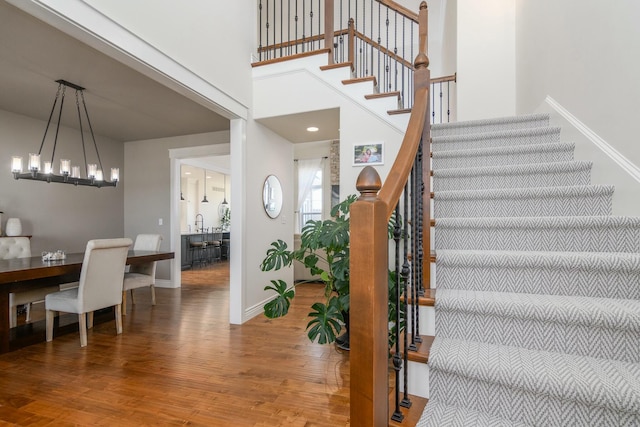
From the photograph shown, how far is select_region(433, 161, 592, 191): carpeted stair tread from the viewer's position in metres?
1.83

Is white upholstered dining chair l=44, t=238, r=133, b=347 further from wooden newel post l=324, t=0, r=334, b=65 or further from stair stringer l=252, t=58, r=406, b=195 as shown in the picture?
wooden newel post l=324, t=0, r=334, b=65

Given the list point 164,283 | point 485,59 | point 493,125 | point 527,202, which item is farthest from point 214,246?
point 527,202

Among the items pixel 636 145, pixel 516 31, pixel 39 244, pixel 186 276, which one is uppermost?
pixel 516 31

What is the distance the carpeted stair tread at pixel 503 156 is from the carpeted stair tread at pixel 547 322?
1160mm

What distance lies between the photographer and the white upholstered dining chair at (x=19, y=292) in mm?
2980

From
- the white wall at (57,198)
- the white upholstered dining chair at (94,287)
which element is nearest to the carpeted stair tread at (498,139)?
the white upholstered dining chair at (94,287)

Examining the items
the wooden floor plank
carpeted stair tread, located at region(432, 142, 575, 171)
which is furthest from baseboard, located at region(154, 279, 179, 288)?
carpeted stair tread, located at region(432, 142, 575, 171)

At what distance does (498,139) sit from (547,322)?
5.41ft

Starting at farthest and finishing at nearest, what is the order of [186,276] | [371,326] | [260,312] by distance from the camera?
1. [186,276]
2. [260,312]
3. [371,326]

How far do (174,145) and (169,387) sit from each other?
14.0 ft

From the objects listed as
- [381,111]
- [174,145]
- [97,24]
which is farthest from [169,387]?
[174,145]

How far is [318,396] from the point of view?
1.94 meters

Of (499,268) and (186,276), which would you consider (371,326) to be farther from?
(186,276)

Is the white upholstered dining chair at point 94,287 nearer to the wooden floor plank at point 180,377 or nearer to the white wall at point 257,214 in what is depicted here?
the wooden floor plank at point 180,377
